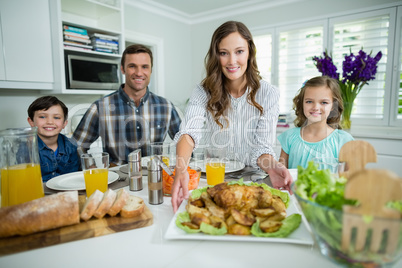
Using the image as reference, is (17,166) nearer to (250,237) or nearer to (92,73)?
(250,237)

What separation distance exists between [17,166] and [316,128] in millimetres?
1724

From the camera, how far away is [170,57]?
4.60 metres

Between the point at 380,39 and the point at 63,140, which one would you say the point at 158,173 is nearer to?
the point at 63,140

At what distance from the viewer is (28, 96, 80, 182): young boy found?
69.4 inches

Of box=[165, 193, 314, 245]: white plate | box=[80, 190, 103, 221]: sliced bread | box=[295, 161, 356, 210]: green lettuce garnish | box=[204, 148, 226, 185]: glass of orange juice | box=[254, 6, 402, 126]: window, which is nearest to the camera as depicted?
box=[295, 161, 356, 210]: green lettuce garnish

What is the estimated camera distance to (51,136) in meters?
1.81

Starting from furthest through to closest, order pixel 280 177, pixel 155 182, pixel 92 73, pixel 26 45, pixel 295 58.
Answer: pixel 295 58
pixel 92 73
pixel 26 45
pixel 280 177
pixel 155 182

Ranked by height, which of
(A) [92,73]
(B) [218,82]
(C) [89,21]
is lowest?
(B) [218,82]

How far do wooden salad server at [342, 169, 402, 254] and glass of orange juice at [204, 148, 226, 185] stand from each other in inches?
27.0

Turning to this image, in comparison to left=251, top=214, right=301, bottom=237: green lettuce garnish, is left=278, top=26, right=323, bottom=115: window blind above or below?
above

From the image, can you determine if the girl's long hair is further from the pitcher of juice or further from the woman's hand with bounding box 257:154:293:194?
the pitcher of juice

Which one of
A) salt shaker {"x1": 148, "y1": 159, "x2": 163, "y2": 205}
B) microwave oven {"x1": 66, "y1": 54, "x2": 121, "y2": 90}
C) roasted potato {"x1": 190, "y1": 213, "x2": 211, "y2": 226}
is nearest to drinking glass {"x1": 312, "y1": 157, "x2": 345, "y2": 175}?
roasted potato {"x1": 190, "y1": 213, "x2": 211, "y2": 226}

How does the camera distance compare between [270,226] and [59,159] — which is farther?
[59,159]

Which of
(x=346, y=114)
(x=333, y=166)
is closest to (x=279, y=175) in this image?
(x=333, y=166)
